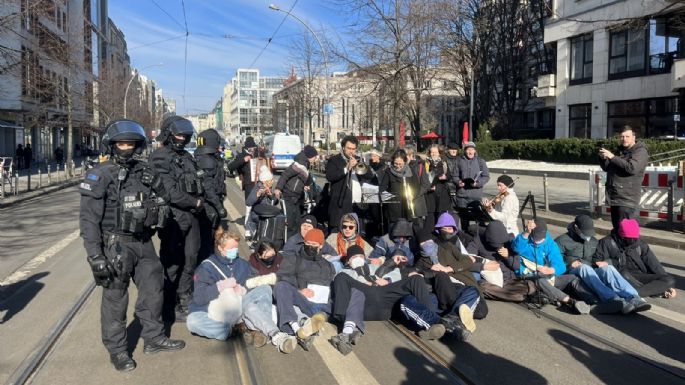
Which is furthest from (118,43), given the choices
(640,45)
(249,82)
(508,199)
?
(508,199)

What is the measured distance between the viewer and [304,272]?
5773 millimetres

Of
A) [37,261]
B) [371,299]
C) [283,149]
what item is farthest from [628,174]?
[283,149]

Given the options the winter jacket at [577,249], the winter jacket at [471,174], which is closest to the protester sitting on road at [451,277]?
the winter jacket at [577,249]

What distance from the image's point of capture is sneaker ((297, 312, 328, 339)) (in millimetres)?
4969

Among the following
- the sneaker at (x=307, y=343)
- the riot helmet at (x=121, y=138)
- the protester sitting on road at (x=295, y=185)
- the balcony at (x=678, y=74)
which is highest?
the balcony at (x=678, y=74)

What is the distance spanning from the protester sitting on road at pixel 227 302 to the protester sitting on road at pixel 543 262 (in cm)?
302

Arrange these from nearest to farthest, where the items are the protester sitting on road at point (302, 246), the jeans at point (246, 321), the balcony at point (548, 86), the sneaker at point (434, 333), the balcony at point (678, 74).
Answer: the sneaker at point (434, 333) < the jeans at point (246, 321) < the protester sitting on road at point (302, 246) < the balcony at point (678, 74) < the balcony at point (548, 86)

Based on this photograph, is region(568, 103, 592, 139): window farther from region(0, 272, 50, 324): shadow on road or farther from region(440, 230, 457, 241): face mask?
region(0, 272, 50, 324): shadow on road

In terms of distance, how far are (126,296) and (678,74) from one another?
26.9m

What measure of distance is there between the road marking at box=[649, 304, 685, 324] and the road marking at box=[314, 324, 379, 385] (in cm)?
334

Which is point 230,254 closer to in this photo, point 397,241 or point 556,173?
point 397,241

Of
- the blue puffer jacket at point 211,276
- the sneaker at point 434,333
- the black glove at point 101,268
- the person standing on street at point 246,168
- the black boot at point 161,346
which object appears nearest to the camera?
the black glove at point 101,268

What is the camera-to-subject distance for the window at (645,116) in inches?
1070

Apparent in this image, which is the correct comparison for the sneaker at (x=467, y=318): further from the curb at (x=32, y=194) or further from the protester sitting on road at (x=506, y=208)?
the curb at (x=32, y=194)
